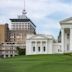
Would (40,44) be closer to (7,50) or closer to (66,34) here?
(66,34)

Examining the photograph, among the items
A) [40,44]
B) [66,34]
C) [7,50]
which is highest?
[66,34]

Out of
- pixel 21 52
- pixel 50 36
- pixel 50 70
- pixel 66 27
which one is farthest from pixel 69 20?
pixel 50 70

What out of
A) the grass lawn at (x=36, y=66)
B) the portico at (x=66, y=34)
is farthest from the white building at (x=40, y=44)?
the grass lawn at (x=36, y=66)

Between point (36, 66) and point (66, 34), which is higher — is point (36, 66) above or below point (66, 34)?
below

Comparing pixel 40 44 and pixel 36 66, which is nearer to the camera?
pixel 36 66

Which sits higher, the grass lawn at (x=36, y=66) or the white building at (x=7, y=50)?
the grass lawn at (x=36, y=66)

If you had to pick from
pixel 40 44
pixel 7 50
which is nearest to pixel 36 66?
pixel 40 44

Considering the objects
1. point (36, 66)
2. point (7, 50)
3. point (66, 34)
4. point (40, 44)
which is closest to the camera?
point (36, 66)

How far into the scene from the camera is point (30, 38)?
134 metres

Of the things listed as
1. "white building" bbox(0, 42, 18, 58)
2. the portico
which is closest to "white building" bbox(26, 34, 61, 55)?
the portico

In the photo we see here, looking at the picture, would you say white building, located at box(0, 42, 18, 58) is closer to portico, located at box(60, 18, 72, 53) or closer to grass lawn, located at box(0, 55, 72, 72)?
portico, located at box(60, 18, 72, 53)

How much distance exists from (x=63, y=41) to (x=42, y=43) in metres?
9.90

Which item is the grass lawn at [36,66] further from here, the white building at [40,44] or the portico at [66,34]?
the white building at [40,44]

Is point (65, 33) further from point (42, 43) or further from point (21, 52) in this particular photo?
point (21, 52)
